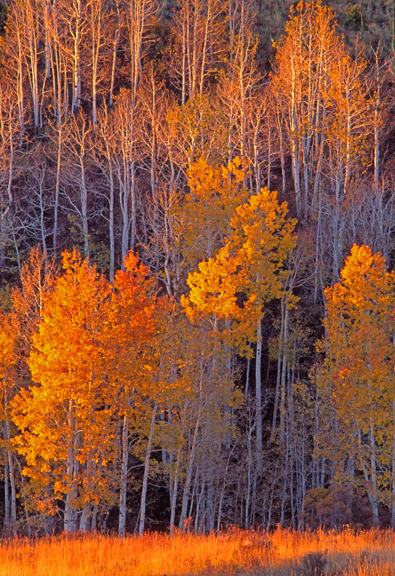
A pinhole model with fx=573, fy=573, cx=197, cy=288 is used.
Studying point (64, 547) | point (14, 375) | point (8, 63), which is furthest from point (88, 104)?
A: point (64, 547)

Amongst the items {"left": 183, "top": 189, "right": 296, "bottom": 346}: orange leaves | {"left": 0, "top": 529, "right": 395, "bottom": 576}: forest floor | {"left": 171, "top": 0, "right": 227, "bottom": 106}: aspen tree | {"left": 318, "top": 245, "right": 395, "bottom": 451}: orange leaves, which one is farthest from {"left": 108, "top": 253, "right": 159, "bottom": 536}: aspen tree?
{"left": 171, "top": 0, "right": 227, "bottom": 106}: aspen tree

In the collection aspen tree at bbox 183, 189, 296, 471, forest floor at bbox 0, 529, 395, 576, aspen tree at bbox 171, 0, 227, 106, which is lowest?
forest floor at bbox 0, 529, 395, 576

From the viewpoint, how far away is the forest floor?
8.61 meters

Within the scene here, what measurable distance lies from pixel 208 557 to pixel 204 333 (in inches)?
470

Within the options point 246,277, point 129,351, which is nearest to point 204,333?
point 129,351

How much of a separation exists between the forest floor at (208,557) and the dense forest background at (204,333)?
729 cm

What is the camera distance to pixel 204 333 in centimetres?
2145

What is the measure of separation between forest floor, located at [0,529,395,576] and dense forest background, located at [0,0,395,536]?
7290mm

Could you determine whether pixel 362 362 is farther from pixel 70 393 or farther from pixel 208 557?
pixel 208 557

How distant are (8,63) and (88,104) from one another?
7.16m

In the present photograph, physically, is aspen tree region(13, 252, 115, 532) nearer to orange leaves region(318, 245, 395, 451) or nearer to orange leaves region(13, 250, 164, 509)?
orange leaves region(13, 250, 164, 509)

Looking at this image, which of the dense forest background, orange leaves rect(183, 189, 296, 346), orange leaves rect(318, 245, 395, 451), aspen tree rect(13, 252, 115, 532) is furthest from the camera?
orange leaves rect(183, 189, 296, 346)

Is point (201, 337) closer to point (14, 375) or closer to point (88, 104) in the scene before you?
point (14, 375)

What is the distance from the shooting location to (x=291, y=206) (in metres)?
38.4
